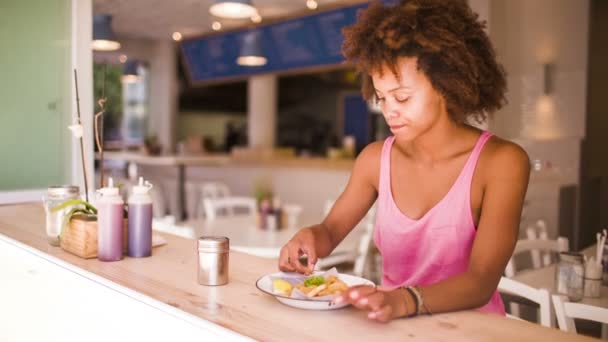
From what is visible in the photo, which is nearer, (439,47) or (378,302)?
(378,302)

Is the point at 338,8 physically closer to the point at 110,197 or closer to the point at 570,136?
the point at 570,136

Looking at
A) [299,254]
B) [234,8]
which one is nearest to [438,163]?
[299,254]

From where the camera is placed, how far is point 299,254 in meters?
1.33

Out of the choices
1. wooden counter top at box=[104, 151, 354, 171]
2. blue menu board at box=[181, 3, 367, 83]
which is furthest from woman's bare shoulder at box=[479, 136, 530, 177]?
blue menu board at box=[181, 3, 367, 83]

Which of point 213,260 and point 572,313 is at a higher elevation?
point 213,260

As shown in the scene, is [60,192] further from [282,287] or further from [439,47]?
[439,47]

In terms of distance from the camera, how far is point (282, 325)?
982 mm

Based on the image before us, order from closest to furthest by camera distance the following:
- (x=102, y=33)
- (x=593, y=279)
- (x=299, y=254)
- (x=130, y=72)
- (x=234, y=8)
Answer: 1. (x=299, y=254)
2. (x=593, y=279)
3. (x=234, y=8)
4. (x=102, y=33)
5. (x=130, y=72)

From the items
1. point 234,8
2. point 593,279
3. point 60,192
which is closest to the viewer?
point 60,192

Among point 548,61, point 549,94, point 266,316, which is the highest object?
point 548,61

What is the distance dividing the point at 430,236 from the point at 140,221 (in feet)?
2.54

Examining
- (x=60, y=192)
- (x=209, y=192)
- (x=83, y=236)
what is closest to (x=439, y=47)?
(x=83, y=236)

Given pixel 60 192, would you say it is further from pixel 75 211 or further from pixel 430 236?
pixel 430 236

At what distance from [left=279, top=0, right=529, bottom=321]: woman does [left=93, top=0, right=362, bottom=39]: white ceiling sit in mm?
4318
